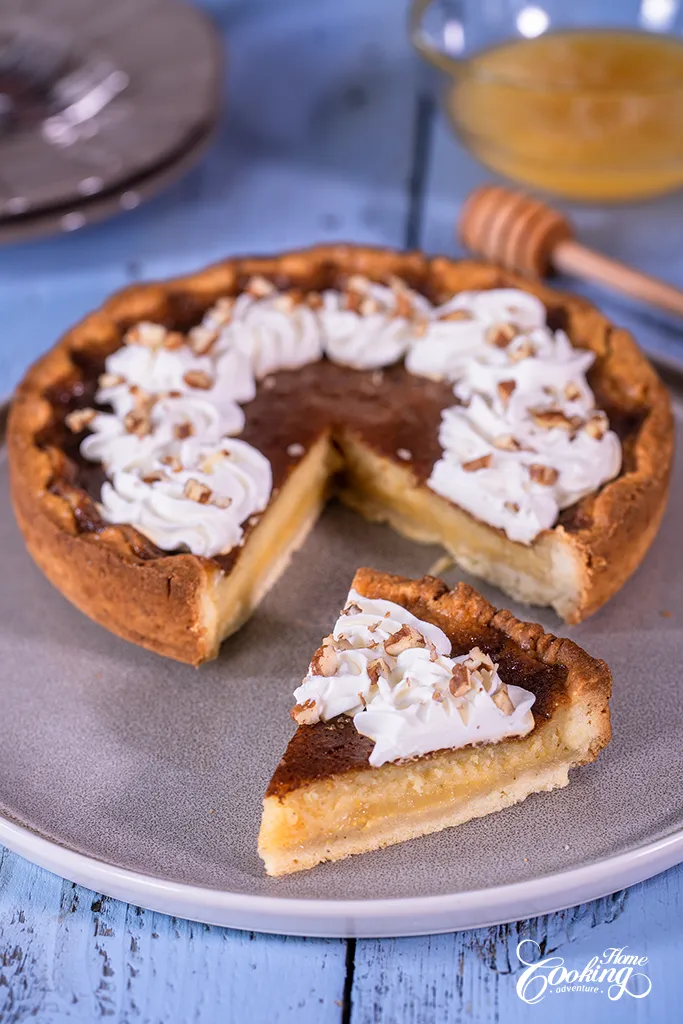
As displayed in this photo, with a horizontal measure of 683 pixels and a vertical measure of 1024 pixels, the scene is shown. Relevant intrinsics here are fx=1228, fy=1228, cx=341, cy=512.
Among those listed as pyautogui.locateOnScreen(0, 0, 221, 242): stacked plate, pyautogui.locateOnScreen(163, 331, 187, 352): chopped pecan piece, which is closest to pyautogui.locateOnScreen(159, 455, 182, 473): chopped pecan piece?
pyautogui.locateOnScreen(163, 331, 187, 352): chopped pecan piece

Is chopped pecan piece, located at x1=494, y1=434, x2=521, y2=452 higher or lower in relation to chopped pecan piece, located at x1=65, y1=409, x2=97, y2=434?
higher

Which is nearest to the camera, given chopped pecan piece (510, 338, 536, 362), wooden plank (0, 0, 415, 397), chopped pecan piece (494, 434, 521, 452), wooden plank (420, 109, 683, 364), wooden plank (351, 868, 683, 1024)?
wooden plank (351, 868, 683, 1024)

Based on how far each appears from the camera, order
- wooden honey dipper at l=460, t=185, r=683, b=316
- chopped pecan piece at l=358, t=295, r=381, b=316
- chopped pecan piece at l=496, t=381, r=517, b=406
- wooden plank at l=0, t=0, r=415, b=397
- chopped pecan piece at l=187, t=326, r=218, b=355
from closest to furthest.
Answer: chopped pecan piece at l=496, t=381, r=517, b=406, chopped pecan piece at l=187, t=326, r=218, b=355, chopped pecan piece at l=358, t=295, r=381, b=316, wooden honey dipper at l=460, t=185, r=683, b=316, wooden plank at l=0, t=0, r=415, b=397

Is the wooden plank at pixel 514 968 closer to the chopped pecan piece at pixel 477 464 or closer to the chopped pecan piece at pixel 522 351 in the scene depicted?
the chopped pecan piece at pixel 477 464

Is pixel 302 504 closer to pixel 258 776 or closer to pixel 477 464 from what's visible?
pixel 477 464

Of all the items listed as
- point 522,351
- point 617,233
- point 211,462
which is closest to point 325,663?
point 211,462

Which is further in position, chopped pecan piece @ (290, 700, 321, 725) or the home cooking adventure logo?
chopped pecan piece @ (290, 700, 321, 725)

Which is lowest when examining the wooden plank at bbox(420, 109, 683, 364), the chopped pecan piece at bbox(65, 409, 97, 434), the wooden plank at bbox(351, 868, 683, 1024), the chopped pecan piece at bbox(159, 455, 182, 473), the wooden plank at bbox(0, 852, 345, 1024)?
the wooden plank at bbox(0, 852, 345, 1024)

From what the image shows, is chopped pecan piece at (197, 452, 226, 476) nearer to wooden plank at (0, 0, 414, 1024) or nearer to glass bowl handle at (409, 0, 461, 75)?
wooden plank at (0, 0, 414, 1024)
